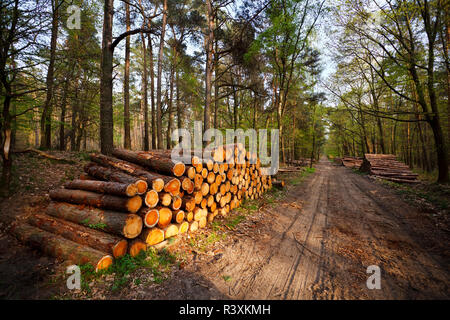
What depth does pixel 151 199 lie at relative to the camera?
11.2 feet

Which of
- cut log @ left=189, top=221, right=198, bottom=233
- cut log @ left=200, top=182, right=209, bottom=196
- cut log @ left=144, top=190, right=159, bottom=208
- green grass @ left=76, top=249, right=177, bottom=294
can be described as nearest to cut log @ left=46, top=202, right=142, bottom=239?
cut log @ left=144, top=190, right=159, bottom=208

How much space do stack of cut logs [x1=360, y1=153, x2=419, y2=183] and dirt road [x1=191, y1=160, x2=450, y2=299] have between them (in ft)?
26.5

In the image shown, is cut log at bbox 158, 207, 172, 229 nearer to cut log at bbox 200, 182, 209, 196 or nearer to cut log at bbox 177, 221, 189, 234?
cut log at bbox 177, 221, 189, 234

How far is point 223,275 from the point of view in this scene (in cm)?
288

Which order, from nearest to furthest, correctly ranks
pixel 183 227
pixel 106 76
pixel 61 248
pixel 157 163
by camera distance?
1. pixel 61 248
2. pixel 183 227
3. pixel 157 163
4. pixel 106 76

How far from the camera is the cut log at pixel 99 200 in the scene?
126 inches

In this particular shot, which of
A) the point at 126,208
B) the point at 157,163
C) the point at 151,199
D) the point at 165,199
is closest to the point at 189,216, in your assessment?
the point at 165,199

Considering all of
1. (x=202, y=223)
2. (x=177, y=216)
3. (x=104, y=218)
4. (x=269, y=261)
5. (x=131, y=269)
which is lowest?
(x=269, y=261)

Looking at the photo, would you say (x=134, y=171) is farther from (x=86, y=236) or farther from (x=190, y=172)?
(x=86, y=236)

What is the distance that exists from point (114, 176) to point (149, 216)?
1431 millimetres

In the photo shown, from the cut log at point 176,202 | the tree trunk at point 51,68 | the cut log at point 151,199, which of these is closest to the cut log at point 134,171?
the cut log at point 151,199

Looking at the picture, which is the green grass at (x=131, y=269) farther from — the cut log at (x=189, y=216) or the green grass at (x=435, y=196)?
the green grass at (x=435, y=196)
